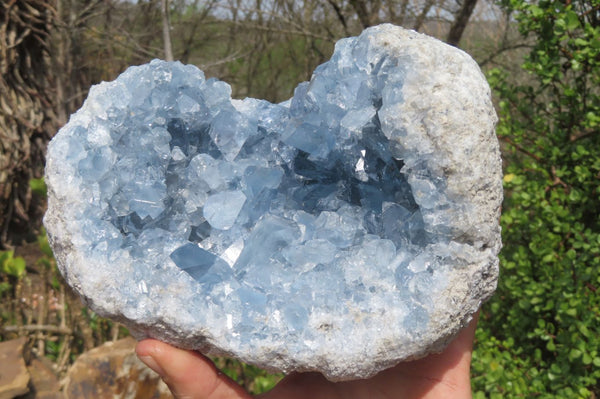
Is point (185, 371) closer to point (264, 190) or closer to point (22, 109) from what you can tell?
point (264, 190)

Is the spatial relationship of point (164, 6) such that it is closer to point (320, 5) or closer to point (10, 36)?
point (10, 36)

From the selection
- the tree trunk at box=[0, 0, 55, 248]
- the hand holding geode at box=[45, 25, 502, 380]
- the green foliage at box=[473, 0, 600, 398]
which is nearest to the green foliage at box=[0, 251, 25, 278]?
the tree trunk at box=[0, 0, 55, 248]

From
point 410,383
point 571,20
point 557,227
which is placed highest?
point 571,20

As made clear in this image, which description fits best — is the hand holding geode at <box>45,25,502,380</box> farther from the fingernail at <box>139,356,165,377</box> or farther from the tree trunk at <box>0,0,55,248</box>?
the tree trunk at <box>0,0,55,248</box>

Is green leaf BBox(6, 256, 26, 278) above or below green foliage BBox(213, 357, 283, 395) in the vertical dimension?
above

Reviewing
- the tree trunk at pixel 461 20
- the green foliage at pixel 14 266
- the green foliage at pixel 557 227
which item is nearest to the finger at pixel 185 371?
the green foliage at pixel 557 227

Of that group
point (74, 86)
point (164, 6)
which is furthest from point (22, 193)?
point (164, 6)

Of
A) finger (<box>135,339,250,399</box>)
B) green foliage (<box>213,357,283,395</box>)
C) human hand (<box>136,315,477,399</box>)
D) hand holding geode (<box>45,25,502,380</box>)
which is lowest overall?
green foliage (<box>213,357,283,395</box>)

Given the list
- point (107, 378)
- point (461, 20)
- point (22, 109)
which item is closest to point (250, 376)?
point (107, 378)
